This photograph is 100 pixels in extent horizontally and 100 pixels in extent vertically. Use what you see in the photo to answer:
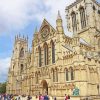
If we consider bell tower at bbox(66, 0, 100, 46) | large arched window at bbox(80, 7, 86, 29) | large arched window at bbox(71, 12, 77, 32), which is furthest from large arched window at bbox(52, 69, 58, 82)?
large arched window at bbox(71, 12, 77, 32)

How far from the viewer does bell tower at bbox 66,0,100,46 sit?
54897 mm

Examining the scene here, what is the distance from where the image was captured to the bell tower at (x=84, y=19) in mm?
54897

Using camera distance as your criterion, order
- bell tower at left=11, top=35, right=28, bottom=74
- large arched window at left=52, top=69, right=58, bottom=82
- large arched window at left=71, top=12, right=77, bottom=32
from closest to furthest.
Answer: large arched window at left=52, top=69, right=58, bottom=82 → large arched window at left=71, top=12, right=77, bottom=32 → bell tower at left=11, top=35, right=28, bottom=74

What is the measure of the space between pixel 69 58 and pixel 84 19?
76.6 ft

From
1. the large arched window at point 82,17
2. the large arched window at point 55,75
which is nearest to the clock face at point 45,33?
the large arched window at point 55,75

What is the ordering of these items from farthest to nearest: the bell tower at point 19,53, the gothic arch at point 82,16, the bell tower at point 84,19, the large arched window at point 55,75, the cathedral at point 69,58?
the bell tower at point 19,53 → the gothic arch at point 82,16 → the bell tower at point 84,19 → the large arched window at point 55,75 → the cathedral at point 69,58

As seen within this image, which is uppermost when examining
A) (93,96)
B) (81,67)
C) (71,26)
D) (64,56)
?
(71,26)

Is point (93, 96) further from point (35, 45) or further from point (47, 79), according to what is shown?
point (35, 45)

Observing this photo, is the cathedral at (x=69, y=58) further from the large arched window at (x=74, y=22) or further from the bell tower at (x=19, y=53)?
the bell tower at (x=19, y=53)

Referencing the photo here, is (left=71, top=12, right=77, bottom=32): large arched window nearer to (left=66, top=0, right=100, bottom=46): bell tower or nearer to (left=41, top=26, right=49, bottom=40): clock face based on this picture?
(left=66, top=0, right=100, bottom=46): bell tower

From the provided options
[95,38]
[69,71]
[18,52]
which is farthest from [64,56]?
[18,52]

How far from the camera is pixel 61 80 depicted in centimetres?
3994

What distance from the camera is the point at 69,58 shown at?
39.5m

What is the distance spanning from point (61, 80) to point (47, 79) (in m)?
5.00
